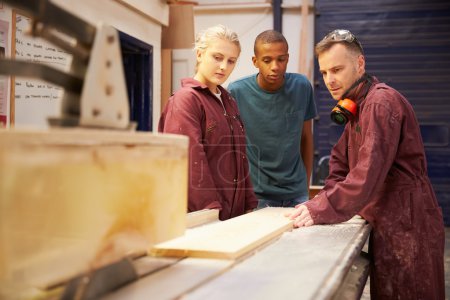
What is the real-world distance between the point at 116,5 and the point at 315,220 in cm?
346

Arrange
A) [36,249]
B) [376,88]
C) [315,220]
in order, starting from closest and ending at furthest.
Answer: [36,249]
[315,220]
[376,88]

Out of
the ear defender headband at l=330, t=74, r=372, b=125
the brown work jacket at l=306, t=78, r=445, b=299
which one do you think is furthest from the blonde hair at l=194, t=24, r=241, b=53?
the brown work jacket at l=306, t=78, r=445, b=299

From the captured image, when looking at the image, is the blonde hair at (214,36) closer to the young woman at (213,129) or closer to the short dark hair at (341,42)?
the young woman at (213,129)

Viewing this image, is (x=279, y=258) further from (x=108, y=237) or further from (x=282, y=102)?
(x=282, y=102)

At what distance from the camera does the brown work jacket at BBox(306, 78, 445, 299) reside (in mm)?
2221

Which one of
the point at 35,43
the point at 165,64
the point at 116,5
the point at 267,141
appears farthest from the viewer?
the point at 165,64

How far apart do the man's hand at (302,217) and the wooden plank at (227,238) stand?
0.04 meters

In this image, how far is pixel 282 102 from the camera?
136 inches

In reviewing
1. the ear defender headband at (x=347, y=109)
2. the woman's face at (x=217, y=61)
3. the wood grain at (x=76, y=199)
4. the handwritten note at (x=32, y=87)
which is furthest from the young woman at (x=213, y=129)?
the handwritten note at (x=32, y=87)

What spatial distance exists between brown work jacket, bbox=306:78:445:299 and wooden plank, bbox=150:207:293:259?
0.31m

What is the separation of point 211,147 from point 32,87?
2067 mm

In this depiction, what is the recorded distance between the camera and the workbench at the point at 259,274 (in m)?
1.12

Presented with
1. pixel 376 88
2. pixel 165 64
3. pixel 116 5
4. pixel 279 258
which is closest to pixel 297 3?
pixel 165 64

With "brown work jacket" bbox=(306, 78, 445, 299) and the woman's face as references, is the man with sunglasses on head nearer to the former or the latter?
"brown work jacket" bbox=(306, 78, 445, 299)
